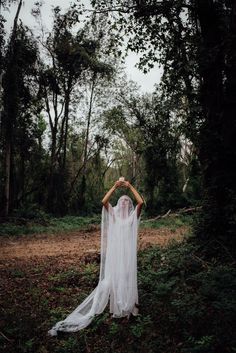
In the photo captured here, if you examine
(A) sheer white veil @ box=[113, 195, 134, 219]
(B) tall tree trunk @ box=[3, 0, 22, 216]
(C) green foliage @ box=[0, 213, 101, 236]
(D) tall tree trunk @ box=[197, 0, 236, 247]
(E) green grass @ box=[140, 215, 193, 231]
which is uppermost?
(B) tall tree trunk @ box=[3, 0, 22, 216]

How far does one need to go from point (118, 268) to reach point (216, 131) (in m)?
4.01

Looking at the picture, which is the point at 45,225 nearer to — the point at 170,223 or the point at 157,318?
the point at 170,223

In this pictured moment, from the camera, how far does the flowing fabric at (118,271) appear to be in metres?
5.99

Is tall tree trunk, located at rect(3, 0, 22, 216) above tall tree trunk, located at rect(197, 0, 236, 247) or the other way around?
above

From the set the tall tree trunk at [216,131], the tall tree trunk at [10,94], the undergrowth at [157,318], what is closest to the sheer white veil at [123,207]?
the undergrowth at [157,318]

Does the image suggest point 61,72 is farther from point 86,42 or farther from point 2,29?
point 2,29

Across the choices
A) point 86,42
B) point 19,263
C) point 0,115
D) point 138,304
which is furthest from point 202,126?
point 86,42

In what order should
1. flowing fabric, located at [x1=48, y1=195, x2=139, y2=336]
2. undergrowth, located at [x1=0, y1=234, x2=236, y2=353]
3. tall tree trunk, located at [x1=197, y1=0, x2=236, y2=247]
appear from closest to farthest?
undergrowth, located at [x1=0, y1=234, x2=236, y2=353] → flowing fabric, located at [x1=48, y1=195, x2=139, y2=336] → tall tree trunk, located at [x1=197, y1=0, x2=236, y2=247]

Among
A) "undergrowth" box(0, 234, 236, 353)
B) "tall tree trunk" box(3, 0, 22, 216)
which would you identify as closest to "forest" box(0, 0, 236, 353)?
"undergrowth" box(0, 234, 236, 353)

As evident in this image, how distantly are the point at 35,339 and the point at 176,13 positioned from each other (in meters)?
8.60

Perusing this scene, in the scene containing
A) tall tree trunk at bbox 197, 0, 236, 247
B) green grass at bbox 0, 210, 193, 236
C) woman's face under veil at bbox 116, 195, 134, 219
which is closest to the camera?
woman's face under veil at bbox 116, 195, 134, 219

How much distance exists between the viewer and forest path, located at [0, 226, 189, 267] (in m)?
12.1

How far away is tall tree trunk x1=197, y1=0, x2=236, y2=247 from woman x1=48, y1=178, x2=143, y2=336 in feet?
9.31

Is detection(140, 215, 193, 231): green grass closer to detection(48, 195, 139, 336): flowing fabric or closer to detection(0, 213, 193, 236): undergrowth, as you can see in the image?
detection(0, 213, 193, 236): undergrowth
